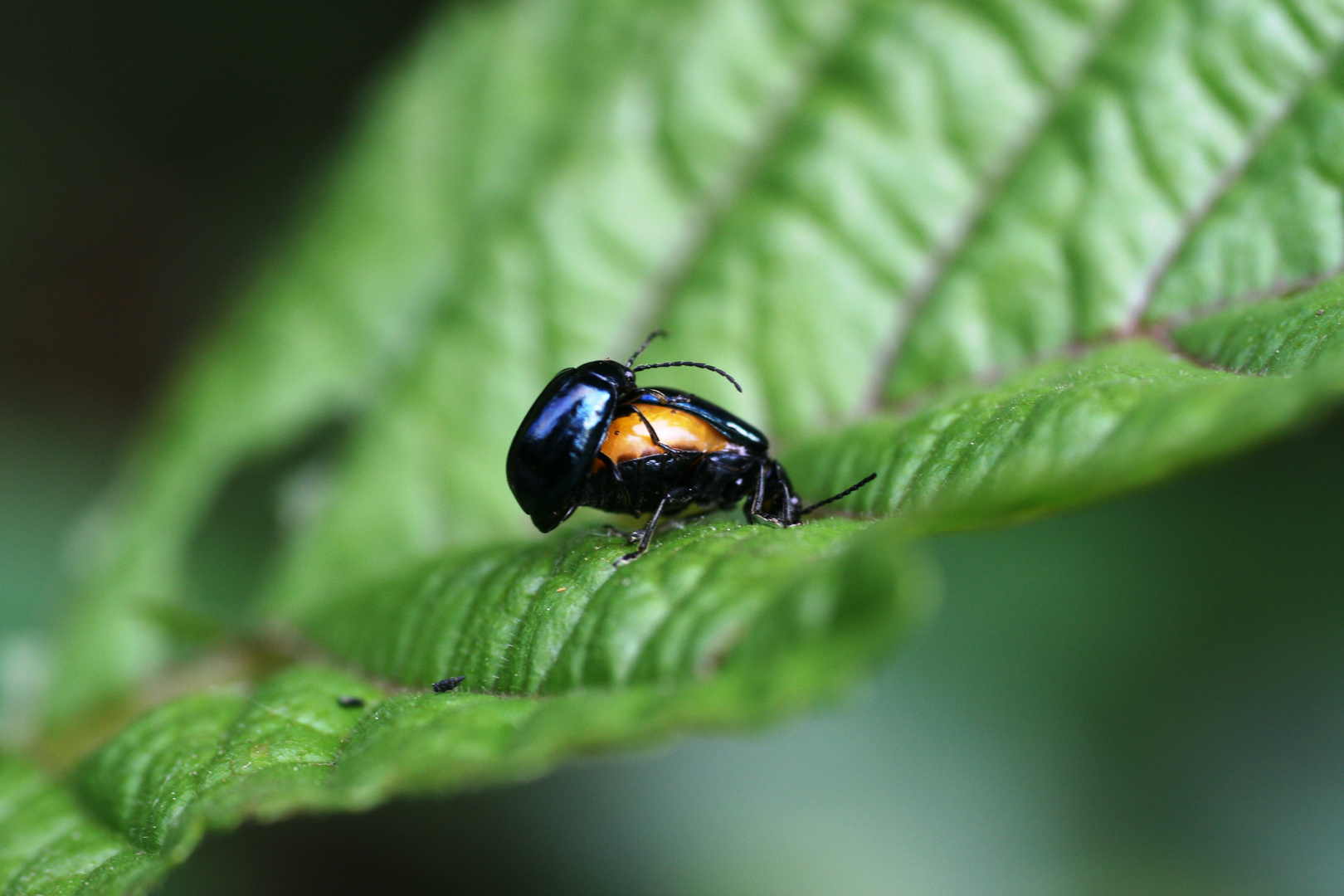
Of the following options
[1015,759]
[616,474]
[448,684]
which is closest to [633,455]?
[616,474]

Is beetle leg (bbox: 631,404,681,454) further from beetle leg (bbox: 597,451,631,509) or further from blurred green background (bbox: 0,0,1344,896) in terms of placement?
blurred green background (bbox: 0,0,1344,896)

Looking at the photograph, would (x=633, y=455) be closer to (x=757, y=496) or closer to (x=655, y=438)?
(x=655, y=438)

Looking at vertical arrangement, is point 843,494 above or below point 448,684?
above

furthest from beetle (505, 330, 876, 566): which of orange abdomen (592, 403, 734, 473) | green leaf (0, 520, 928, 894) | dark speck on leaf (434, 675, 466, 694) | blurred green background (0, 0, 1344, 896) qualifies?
blurred green background (0, 0, 1344, 896)

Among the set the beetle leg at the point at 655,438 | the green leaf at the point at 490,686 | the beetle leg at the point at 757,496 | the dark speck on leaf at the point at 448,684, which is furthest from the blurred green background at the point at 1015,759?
the dark speck on leaf at the point at 448,684

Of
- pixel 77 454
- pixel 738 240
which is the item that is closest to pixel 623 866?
pixel 738 240

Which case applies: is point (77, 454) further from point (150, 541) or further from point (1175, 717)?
point (1175, 717)

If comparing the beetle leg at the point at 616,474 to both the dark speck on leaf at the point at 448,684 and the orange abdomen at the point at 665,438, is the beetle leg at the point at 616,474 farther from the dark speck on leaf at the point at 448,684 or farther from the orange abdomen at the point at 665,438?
the dark speck on leaf at the point at 448,684
